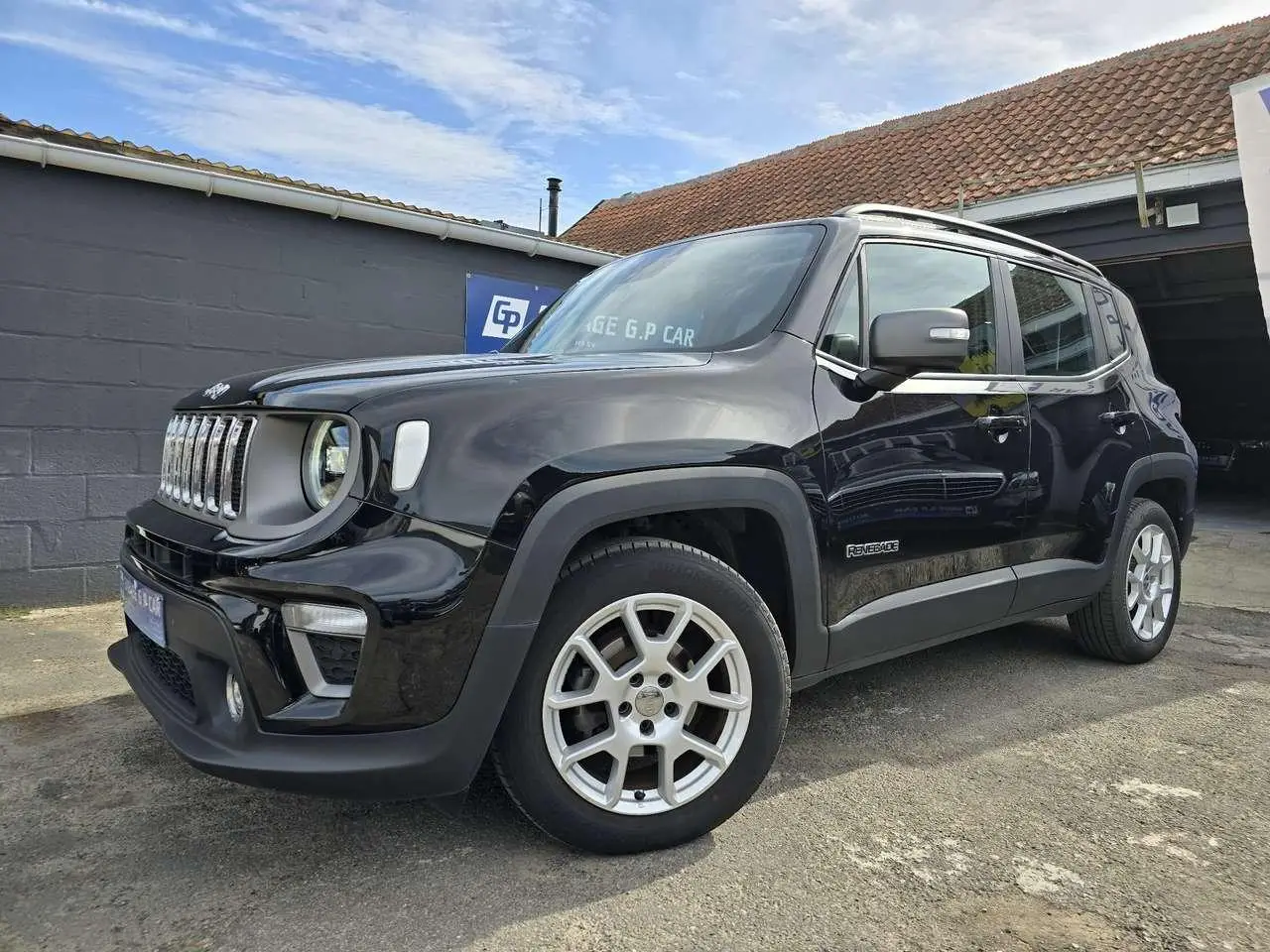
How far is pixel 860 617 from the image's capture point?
2.67 m

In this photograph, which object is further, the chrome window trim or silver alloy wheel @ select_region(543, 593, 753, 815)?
the chrome window trim

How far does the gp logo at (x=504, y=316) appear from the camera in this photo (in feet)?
23.1

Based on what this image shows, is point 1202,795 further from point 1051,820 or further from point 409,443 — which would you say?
point 409,443

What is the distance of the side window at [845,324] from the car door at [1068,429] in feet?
3.16

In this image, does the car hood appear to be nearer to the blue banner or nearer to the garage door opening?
the blue banner

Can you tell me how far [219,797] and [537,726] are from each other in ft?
3.75

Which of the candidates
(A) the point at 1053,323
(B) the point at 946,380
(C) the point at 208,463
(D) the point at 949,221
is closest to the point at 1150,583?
(A) the point at 1053,323

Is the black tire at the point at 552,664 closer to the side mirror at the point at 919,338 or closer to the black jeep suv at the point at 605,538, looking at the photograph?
the black jeep suv at the point at 605,538

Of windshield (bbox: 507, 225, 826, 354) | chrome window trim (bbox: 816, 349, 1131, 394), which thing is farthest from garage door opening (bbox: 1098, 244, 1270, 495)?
windshield (bbox: 507, 225, 826, 354)

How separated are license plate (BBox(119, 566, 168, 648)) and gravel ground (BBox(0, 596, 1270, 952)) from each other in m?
0.54

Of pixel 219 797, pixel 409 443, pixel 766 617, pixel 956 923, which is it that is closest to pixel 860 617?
pixel 766 617

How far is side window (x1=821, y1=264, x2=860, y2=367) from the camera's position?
2729 mm

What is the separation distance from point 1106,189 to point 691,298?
733 centimetres

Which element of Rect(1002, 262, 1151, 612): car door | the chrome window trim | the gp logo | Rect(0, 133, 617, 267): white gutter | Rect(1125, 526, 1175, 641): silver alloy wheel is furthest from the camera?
the gp logo
